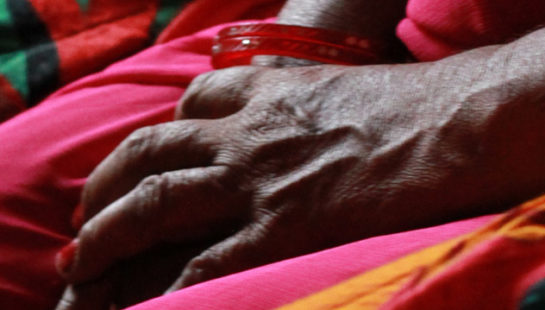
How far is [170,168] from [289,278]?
174 millimetres

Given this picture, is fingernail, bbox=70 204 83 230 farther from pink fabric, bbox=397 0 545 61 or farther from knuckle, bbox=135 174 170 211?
pink fabric, bbox=397 0 545 61

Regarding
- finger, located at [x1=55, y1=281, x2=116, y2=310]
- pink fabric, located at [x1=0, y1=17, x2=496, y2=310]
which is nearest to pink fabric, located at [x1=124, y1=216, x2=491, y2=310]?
pink fabric, located at [x1=0, y1=17, x2=496, y2=310]

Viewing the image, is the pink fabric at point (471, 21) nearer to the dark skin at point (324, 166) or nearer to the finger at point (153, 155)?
the dark skin at point (324, 166)

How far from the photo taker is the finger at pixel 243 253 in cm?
46

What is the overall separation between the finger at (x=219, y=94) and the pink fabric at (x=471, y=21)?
0.17 meters

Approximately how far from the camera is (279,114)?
20.1 inches

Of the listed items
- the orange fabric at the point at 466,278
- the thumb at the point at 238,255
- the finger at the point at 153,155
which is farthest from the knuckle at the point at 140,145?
the orange fabric at the point at 466,278

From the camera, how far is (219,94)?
55 centimetres

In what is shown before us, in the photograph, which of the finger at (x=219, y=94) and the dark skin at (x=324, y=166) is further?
the finger at (x=219, y=94)

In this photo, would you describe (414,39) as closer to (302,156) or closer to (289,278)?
(302,156)

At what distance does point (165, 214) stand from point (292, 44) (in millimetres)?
216

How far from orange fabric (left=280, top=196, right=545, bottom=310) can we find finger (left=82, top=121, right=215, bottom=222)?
0.66 feet

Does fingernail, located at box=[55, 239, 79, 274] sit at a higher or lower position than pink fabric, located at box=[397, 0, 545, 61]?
lower

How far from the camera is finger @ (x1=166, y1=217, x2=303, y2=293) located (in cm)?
46
